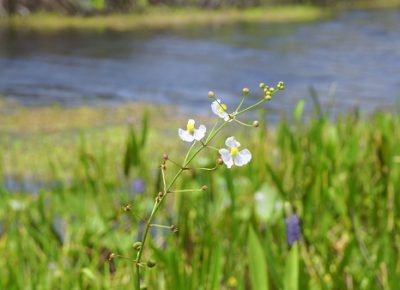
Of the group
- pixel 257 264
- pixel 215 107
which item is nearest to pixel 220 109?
pixel 215 107

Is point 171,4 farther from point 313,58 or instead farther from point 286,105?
point 286,105

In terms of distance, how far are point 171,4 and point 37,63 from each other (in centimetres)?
540

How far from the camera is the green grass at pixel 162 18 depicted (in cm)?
1166

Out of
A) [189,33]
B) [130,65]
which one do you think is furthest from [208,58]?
[189,33]

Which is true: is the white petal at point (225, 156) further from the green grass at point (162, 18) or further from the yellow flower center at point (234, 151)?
the green grass at point (162, 18)

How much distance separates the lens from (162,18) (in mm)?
12641

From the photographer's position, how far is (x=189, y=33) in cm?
1123

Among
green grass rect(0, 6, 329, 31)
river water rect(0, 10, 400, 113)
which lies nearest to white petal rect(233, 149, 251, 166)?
river water rect(0, 10, 400, 113)

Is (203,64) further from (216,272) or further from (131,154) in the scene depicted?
(216,272)

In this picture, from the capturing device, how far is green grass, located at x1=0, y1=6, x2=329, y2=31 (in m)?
11.7

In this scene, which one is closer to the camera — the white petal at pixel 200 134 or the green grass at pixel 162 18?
the white petal at pixel 200 134

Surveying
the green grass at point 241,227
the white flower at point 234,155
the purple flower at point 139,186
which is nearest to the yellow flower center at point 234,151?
the white flower at point 234,155

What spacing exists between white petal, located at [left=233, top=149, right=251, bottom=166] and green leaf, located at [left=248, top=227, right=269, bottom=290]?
1.50ft

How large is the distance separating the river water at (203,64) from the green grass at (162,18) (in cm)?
52
